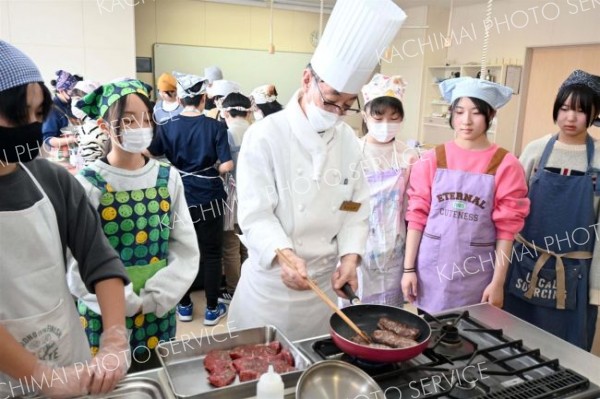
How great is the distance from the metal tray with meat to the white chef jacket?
0.79ft

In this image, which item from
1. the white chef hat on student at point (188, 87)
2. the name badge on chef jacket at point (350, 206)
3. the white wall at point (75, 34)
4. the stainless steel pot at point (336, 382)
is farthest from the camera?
the white wall at point (75, 34)

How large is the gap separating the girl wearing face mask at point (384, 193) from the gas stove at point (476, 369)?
81 centimetres

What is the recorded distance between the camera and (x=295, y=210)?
4.55ft

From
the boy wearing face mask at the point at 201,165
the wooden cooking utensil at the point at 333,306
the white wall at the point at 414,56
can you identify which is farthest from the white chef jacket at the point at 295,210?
the white wall at the point at 414,56

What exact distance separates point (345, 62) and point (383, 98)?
0.79 meters

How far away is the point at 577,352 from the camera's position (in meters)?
1.14

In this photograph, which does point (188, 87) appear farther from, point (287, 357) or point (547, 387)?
point (547, 387)

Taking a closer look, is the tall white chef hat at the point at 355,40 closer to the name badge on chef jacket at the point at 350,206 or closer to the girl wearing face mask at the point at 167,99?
the name badge on chef jacket at the point at 350,206

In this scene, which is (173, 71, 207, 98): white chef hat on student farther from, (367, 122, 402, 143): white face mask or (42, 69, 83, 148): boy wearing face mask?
(367, 122, 402, 143): white face mask

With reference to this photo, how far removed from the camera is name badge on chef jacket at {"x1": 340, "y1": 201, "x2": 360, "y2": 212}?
4.83 feet

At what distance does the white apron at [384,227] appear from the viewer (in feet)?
6.65

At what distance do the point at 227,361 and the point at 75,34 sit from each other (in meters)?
4.65

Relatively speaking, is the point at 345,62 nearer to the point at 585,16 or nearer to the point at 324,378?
the point at 324,378

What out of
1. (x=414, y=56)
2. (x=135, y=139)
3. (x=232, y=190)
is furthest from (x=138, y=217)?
(x=414, y=56)
